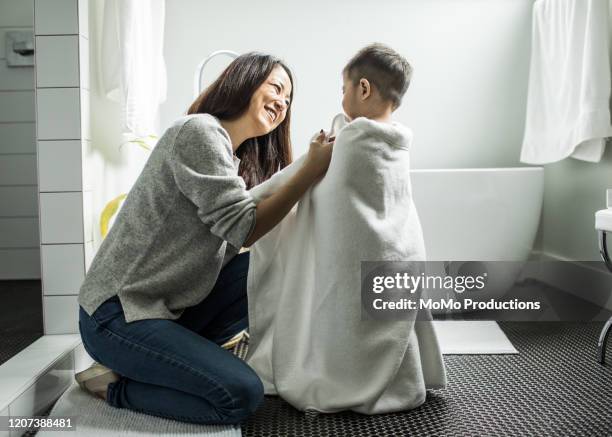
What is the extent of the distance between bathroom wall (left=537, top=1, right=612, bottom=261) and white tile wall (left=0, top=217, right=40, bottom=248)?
286cm

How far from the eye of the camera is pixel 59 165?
2.12 meters

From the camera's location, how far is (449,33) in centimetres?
340

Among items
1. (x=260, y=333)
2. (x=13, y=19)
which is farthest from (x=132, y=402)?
(x=13, y=19)

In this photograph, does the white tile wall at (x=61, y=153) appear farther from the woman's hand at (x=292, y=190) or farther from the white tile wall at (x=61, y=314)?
the woman's hand at (x=292, y=190)

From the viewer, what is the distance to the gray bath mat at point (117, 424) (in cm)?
146

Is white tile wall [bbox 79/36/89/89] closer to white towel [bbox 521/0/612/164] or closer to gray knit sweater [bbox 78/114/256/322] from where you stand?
gray knit sweater [bbox 78/114/256/322]

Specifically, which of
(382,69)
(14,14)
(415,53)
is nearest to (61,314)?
Answer: (382,69)

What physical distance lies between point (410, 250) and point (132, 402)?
0.82 m

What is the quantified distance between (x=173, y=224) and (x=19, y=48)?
228 cm

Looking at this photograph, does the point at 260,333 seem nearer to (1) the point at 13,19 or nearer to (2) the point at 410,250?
(2) the point at 410,250

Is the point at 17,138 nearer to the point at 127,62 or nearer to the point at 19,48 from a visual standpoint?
the point at 19,48

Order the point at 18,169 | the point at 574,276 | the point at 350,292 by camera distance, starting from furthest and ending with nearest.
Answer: the point at 18,169, the point at 574,276, the point at 350,292

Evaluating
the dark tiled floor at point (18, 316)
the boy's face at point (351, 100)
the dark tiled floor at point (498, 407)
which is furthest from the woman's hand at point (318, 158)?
the dark tiled floor at point (18, 316)

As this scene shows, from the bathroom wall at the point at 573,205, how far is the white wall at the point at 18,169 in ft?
9.34
